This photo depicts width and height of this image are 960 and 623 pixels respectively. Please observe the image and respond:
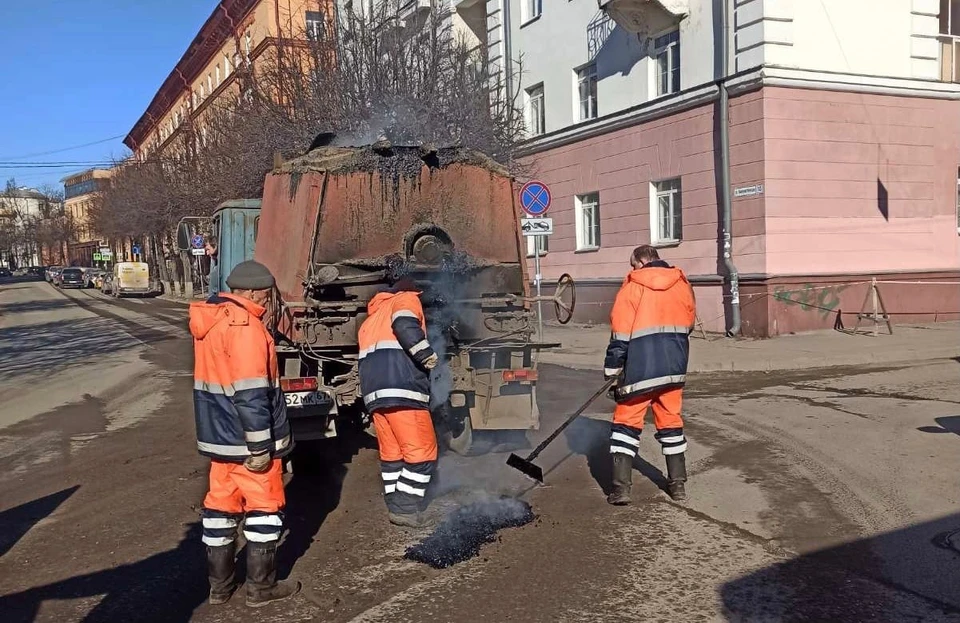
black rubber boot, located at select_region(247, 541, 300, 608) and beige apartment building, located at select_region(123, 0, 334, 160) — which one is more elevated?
beige apartment building, located at select_region(123, 0, 334, 160)

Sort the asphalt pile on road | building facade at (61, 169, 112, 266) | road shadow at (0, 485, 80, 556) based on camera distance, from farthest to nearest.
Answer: building facade at (61, 169, 112, 266) < road shadow at (0, 485, 80, 556) < the asphalt pile on road

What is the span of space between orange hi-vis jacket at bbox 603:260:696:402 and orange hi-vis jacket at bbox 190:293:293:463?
2.26 meters

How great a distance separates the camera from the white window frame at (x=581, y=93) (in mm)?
18625

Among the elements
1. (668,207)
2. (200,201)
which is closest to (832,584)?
(668,207)

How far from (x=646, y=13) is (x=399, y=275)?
12.7 meters

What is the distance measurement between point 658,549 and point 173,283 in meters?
43.9

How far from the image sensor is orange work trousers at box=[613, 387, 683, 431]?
→ 5.04 m

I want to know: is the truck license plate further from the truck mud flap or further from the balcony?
the balcony

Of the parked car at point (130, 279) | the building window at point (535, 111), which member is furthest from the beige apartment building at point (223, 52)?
the parked car at point (130, 279)

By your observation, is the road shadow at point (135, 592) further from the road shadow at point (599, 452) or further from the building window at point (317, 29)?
the building window at point (317, 29)

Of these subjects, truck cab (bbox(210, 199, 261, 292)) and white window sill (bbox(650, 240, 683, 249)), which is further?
white window sill (bbox(650, 240, 683, 249))

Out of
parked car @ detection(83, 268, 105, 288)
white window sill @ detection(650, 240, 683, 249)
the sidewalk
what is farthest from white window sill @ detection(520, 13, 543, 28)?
parked car @ detection(83, 268, 105, 288)

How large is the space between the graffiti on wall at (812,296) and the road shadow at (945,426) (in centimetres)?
719

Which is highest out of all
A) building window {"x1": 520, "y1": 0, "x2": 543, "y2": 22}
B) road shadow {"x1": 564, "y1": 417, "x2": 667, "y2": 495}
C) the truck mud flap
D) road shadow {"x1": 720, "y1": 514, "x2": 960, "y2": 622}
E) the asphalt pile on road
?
building window {"x1": 520, "y1": 0, "x2": 543, "y2": 22}
